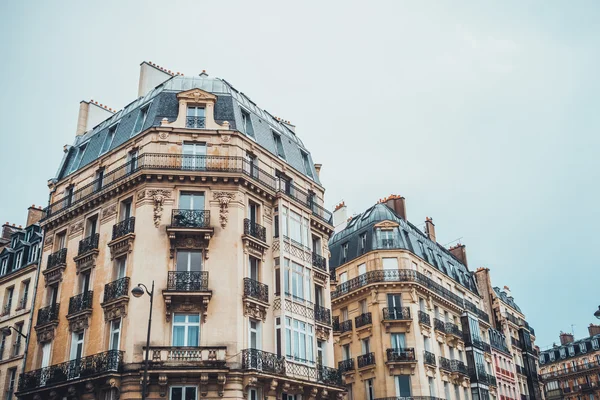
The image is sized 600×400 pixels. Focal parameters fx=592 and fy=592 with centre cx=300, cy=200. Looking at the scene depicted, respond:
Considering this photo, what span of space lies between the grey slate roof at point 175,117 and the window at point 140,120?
22 centimetres

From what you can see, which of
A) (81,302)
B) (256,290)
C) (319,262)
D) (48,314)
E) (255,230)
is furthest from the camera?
(319,262)

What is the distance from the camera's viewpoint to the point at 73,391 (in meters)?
23.5

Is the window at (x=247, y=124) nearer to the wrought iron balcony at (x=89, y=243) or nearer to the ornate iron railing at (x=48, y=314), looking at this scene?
the wrought iron balcony at (x=89, y=243)

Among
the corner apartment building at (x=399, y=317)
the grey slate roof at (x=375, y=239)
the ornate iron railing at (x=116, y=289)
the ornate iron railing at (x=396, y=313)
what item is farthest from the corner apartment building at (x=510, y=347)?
the ornate iron railing at (x=116, y=289)

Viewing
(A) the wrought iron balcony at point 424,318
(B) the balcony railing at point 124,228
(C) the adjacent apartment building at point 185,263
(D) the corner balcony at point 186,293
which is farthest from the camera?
(A) the wrought iron balcony at point 424,318

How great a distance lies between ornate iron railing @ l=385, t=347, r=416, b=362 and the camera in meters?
35.8

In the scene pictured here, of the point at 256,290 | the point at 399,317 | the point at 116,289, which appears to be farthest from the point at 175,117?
the point at 399,317

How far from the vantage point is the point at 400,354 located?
118ft

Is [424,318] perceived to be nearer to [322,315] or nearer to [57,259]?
[322,315]

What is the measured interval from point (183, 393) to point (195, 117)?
40.9 feet

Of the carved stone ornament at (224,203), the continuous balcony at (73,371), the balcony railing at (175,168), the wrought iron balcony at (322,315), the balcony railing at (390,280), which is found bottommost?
the continuous balcony at (73,371)

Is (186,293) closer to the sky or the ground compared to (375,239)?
closer to the ground

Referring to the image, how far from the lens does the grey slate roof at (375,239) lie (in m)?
40.4

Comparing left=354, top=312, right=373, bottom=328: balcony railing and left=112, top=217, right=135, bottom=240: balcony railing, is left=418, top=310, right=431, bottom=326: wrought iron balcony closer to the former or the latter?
left=354, top=312, right=373, bottom=328: balcony railing
